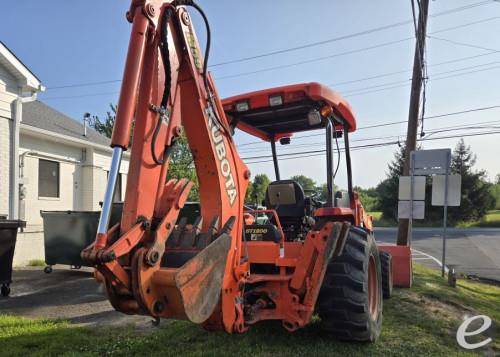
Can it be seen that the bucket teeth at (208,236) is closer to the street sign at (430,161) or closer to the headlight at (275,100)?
the headlight at (275,100)

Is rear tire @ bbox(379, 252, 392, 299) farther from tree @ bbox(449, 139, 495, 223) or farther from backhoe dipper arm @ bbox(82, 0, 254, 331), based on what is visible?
tree @ bbox(449, 139, 495, 223)

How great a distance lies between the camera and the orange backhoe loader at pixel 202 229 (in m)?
2.96

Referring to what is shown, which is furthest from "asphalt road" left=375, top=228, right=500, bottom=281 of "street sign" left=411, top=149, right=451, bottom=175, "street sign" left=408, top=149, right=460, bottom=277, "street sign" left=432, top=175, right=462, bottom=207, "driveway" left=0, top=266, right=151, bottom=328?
"driveway" left=0, top=266, right=151, bottom=328

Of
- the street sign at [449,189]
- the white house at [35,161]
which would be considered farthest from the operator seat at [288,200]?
the white house at [35,161]

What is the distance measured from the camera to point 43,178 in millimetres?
13547

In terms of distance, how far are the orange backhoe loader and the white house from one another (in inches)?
343

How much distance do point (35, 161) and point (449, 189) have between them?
11394 mm

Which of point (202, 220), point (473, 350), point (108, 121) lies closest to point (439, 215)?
point (108, 121)

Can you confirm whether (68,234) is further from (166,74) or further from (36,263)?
(166,74)

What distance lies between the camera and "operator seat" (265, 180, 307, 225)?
5.28 m

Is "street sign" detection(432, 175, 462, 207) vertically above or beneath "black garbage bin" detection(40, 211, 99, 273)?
above

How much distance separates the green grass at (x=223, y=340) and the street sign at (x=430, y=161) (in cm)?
541

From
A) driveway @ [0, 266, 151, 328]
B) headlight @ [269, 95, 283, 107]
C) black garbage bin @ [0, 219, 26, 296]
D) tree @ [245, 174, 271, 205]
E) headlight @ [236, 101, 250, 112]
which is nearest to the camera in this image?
headlight @ [269, 95, 283, 107]

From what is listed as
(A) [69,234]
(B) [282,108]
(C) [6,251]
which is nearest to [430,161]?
(B) [282,108]
